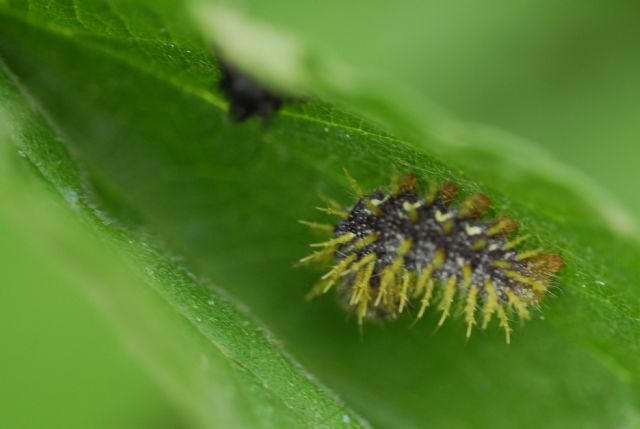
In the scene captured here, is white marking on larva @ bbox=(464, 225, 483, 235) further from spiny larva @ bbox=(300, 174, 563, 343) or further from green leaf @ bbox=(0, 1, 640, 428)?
green leaf @ bbox=(0, 1, 640, 428)

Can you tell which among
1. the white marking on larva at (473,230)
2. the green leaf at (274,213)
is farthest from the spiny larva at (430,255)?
the green leaf at (274,213)

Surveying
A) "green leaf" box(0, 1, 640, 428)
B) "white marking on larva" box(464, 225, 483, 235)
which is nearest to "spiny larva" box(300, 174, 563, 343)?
"white marking on larva" box(464, 225, 483, 235)

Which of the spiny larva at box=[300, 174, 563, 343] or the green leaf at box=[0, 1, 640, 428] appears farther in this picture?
the spiny larva at box=[300, 174, 563, 343]

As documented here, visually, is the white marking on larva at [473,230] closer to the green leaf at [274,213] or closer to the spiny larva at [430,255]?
the spiny larva at [430,255]

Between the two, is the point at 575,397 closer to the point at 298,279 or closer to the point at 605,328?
the point at 605,328

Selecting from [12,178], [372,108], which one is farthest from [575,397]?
[12,178]

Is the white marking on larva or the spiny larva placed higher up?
the white marking on larva

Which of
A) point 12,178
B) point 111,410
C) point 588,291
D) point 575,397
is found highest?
point 588,291
